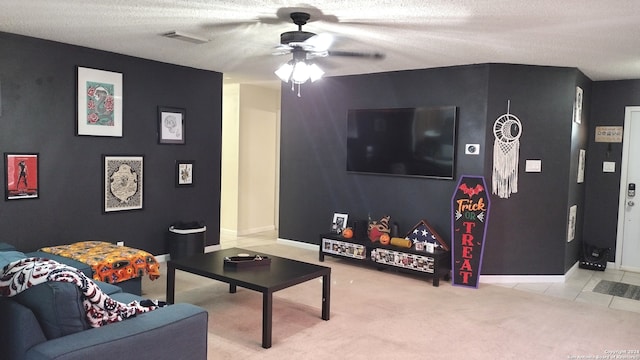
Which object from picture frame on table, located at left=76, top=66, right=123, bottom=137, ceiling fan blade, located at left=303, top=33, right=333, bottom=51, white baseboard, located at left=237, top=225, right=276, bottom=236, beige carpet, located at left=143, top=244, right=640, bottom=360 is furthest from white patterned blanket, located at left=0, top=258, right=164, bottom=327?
white baseboard, located at left=237, top=225, right=276, bottom=236

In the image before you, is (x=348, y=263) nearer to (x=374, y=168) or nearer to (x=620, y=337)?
(x=374, y=168)

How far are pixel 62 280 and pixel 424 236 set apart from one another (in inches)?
153

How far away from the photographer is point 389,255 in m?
5.21

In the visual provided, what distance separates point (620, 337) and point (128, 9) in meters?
4.31

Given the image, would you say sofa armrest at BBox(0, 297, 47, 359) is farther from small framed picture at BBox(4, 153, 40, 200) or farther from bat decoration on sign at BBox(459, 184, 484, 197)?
bat decoration on sign at BBox(459, 184, 484, 197)

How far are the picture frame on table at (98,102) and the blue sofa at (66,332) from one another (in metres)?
3.03

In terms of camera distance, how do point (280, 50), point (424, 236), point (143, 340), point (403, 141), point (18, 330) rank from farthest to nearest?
point (403, 141), point (424, 236), point (280, 50), point (143, 340), point (18, 330)

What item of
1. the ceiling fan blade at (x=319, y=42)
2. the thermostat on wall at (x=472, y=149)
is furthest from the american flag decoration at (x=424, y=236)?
the ceiling fan blade at (x=319, y=42)

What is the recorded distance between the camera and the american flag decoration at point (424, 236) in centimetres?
513

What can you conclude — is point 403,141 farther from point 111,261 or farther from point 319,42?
point 111,261

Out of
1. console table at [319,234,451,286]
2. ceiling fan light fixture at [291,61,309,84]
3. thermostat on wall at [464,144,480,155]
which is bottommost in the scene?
console table at [319,234,451,286]

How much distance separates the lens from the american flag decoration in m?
5.13

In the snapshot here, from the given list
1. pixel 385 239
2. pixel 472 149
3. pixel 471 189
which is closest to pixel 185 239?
pixel 385 239

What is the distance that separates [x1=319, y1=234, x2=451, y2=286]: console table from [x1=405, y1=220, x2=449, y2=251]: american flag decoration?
11 centimetres
